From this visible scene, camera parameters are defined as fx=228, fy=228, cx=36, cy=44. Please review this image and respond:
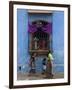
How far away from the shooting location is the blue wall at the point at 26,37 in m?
1.96

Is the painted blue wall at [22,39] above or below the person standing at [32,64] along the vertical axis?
above

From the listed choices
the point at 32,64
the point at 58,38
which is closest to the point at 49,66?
the point at 32,64

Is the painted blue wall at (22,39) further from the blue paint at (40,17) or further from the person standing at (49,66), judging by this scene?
the person standing at (49,66)

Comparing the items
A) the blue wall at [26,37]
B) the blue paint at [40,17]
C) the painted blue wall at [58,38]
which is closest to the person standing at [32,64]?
the blue wall at [26,37]

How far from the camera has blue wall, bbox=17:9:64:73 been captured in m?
1.96

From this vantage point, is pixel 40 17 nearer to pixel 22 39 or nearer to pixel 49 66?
pixel 22 39

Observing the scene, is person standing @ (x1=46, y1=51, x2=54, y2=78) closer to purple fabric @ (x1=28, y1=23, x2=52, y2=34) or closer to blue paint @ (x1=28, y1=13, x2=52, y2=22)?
purple fabric @ (x1=28, y1=23, x2=52, y2=34)

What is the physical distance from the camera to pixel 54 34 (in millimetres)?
2049

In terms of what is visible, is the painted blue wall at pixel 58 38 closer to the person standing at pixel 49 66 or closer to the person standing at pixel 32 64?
the person standing at pixel 49 66

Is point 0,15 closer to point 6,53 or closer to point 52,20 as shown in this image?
point 6,53

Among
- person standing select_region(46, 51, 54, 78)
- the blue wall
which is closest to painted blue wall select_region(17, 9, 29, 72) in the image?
the blue wall

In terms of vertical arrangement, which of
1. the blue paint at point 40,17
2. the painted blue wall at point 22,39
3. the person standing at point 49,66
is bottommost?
the person standing at point 49,66

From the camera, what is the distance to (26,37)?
6.49 feet

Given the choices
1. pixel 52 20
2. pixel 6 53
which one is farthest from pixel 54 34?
pixel 6 53
